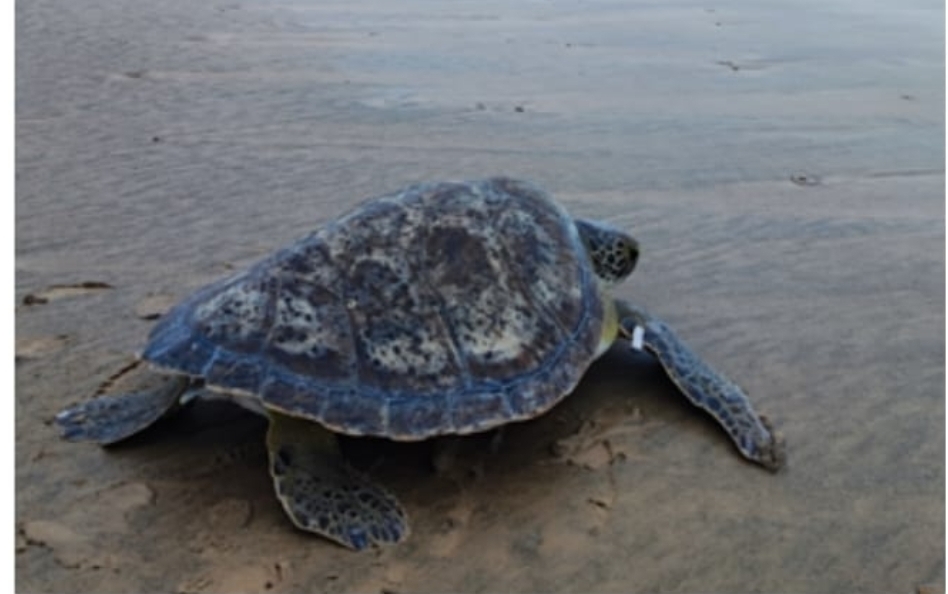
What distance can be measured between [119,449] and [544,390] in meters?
1.30

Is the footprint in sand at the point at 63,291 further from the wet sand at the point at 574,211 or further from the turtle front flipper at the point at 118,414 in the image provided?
the turtle front flipper at the point at 118,414

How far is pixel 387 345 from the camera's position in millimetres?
3129

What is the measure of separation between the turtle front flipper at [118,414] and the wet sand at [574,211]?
6 cm

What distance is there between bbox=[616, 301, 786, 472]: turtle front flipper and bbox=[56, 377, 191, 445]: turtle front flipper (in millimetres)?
1514

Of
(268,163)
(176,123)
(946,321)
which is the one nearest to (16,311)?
(268,163)

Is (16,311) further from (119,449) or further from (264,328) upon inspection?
(264,328)

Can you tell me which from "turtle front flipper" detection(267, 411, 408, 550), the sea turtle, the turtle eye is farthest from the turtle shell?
the turtle eye

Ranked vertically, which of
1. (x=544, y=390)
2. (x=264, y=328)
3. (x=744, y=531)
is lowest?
(x=744, y=531)

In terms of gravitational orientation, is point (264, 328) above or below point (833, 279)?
above

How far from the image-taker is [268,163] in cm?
609

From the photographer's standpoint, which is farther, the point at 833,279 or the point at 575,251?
the point at 833,279

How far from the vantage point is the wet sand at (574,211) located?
3.00m

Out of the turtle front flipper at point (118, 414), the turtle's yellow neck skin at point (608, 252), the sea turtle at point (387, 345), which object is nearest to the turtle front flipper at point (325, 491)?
the sea turtle at point (387, 345)

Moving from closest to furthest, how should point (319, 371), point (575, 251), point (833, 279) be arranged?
point (319, 371) < point (575, 251) < point (833, 279)
